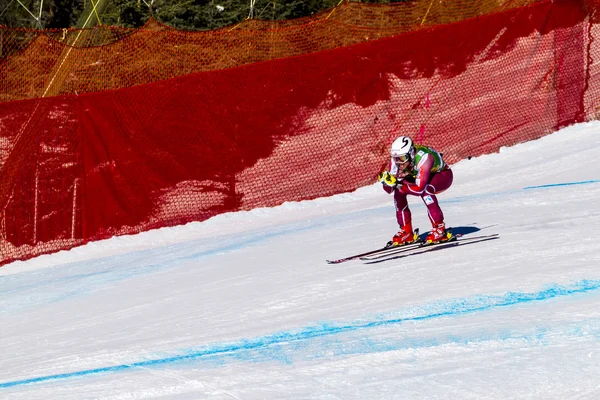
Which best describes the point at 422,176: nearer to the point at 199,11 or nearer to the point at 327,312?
the point at 327,312

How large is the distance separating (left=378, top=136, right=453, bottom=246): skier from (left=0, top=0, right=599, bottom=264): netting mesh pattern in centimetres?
479

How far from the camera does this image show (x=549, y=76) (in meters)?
16.1

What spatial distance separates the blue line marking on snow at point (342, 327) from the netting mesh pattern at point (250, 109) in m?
6.68

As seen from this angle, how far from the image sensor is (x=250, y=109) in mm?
14852

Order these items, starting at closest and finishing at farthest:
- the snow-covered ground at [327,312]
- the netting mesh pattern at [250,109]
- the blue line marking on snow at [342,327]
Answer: the snow-covered ground at [327,312], the blue line marking on snow at [342,327], the netting mesh pattern at [250,109]

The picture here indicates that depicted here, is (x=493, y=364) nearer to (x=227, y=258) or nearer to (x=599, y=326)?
(x=599, y=326)

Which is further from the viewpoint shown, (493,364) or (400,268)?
(400,268)

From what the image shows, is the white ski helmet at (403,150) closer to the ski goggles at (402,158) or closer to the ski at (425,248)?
the ski goggles at (402,158)

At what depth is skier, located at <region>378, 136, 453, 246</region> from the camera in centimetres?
1016

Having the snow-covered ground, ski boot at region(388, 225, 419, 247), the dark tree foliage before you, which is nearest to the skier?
ski boot at region(388, 225, 419, 247)

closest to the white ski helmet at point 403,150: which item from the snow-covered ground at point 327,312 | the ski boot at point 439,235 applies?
the ski boot at point 439,235

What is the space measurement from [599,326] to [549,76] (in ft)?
32.3

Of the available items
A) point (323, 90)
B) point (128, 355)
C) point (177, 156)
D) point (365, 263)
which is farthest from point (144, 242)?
point (128, 355)

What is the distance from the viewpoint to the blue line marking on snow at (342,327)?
302 inches
